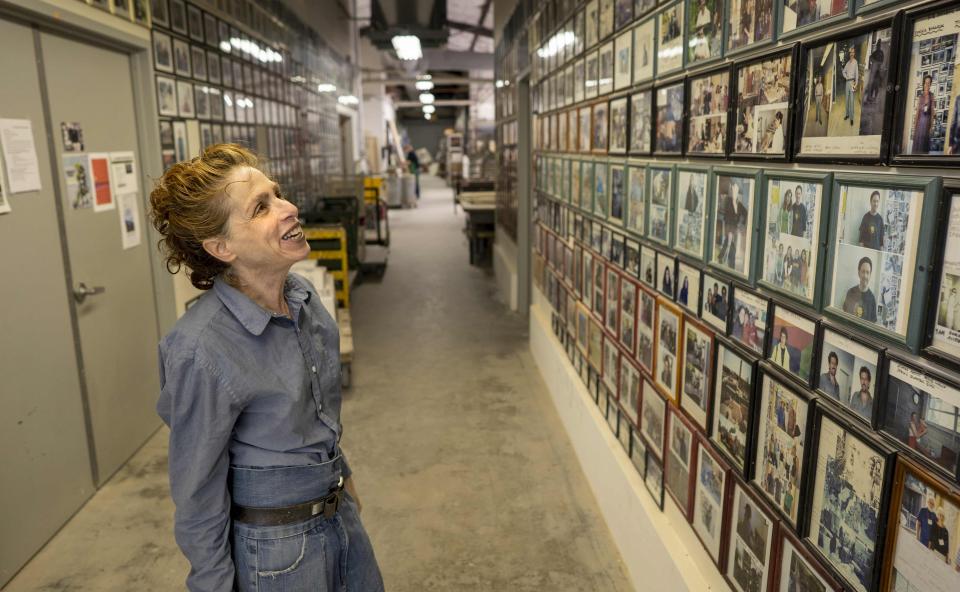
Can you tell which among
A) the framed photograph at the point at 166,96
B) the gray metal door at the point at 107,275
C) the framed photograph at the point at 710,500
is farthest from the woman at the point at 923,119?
the framed photograph at the point at 166,96

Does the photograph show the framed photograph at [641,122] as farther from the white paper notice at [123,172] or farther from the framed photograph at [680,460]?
the white paper notice at [123,172]

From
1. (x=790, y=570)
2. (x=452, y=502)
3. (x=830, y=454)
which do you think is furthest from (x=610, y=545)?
(x=830, y=454)

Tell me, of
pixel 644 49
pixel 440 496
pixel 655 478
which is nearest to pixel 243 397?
pixel 655 478

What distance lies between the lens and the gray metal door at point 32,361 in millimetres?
2535

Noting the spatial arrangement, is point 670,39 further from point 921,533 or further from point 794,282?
point 921,533

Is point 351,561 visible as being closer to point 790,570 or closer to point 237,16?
point 790,570

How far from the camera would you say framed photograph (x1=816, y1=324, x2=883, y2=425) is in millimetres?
1185

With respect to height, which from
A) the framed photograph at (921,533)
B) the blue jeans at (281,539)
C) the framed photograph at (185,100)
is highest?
the framed photograph at (185,100)

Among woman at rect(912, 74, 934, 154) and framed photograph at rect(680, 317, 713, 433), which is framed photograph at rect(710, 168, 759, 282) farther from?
woman at rect(912, 74, 934, 154)

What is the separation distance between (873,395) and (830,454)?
0.19 meters

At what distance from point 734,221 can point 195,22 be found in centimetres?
371

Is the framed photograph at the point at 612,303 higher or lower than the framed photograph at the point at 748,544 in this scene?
higher

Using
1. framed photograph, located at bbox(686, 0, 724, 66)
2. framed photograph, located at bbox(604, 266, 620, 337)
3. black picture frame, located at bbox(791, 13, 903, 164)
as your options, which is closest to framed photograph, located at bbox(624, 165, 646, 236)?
framed photograph, located at bbox(604, 266, 620, 337)

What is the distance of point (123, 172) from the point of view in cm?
342
